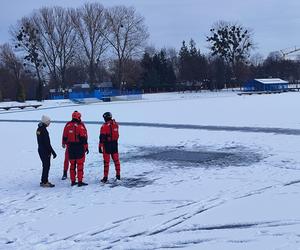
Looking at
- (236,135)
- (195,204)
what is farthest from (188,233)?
(236,135)

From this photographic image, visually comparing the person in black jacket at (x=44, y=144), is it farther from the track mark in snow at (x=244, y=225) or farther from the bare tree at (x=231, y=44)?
the bare tree at (x=231, y=44)

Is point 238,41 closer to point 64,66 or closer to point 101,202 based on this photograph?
point 64,66

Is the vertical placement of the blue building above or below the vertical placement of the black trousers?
above

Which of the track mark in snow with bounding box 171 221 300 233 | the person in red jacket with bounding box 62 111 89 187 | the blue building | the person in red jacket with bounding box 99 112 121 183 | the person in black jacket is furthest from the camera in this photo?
the blue building

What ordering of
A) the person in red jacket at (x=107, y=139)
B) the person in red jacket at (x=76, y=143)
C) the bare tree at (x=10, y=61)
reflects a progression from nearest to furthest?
the person in red jacket at (x=76, y=143) < the person in red jacket at (x=107, y=139) < the bare tree at (x=10, y=61)

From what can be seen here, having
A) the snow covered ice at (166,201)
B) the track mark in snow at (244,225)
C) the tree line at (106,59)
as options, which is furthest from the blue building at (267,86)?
the track mark in snow at (244,225)

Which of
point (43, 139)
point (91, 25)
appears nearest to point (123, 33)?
point (91, 25)

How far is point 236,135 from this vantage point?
1877 centimetres

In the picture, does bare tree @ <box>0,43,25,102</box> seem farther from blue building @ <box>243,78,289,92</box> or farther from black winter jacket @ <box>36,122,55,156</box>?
black winter jacket @ <box>36,122,55,156</box>

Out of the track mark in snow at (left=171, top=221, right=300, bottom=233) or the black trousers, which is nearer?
the track mark in snow at (left=171, top=221, right=300, bottom=233)

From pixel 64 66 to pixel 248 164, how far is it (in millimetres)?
74707

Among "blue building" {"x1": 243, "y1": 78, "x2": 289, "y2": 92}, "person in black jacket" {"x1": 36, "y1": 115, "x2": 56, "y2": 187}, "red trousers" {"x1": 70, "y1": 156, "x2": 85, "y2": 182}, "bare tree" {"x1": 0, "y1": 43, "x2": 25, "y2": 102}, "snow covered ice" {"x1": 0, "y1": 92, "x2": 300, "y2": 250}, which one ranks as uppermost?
"bare tree" {"x1": 0, "y1": 43, "x2": 25, "y2": 102}

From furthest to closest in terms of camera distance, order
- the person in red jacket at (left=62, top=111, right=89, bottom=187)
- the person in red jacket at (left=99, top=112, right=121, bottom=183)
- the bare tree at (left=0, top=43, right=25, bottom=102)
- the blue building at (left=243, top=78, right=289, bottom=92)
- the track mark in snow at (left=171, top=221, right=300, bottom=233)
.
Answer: the bare tree at (left=0, top=43, right=25, bottom=102) < the blue building at (left=243, top=78, right=289, bottom=92) < the person in red jacket at (left=99, top=112, right=121, bottom=183) < the person in red jacket at (left=62, top=111, right=89, bottom=187) < the track mark in snow at (left=171, top=221, right=300, bottom=233)

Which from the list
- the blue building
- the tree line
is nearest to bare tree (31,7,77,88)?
the tree line
